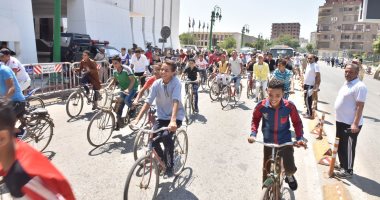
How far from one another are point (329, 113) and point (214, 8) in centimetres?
2324

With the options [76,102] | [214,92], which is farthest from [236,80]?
[76,102]

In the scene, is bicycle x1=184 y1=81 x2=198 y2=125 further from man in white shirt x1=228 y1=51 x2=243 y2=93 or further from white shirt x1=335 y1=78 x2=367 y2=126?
white shirt x1=335 y1=78 x2=367 y2=126

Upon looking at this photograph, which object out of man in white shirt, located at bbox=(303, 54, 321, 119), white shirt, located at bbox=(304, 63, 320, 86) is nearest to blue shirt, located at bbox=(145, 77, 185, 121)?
man in white shirt, located at bbox=(303, 54, 321, 119)

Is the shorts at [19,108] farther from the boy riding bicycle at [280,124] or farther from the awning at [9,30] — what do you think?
the awning at [9,30]

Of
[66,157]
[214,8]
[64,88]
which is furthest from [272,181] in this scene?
[214,8]

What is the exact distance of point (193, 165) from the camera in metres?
5.93

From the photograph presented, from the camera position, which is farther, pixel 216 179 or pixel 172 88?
pixel 216 179

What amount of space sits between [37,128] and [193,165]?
2967 millimetres

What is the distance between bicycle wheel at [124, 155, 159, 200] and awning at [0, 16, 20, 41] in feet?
44.2

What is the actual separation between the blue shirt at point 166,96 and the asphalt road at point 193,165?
104 centimetres

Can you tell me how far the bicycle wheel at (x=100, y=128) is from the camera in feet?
21.5

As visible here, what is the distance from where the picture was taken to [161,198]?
4578mm

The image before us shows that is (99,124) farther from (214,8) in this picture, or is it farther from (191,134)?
(214,8)

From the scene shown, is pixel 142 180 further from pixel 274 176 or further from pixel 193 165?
pixel 193 165
